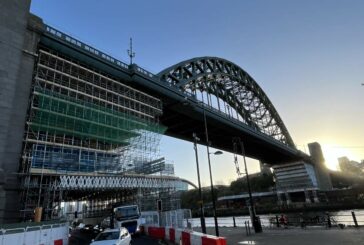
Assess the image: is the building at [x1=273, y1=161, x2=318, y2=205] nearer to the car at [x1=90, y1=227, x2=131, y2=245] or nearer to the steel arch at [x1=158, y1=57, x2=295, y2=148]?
the steel arch at [x1=158, y1=57, x2=295, y2=148]

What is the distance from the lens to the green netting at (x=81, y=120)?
31.2 metres

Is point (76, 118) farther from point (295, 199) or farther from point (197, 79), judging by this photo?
point (295, 199)

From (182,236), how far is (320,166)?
118541 millimetres

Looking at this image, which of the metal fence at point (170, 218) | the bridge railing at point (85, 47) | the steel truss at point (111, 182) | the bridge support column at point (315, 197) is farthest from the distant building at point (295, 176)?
the bridge railing at point (85, 47)

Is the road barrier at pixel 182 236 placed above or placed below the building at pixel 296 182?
below

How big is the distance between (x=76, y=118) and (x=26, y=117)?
606cm

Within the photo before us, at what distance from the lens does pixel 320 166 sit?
119 metres

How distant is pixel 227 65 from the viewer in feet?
288

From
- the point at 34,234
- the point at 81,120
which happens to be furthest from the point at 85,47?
the point at 34,234

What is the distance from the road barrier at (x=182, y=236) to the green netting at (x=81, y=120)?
1475cm

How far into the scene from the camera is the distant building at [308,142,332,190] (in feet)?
373

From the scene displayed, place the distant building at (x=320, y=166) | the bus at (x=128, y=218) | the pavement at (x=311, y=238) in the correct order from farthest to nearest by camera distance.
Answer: the distant building at (x=320, y=166), the bus at (x=128, y=218), the pavement at (x=311, y=238)

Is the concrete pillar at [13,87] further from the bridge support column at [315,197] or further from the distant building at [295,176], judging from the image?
the distant building at [295,176]

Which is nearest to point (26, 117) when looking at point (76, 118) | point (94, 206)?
point (76, 118)
